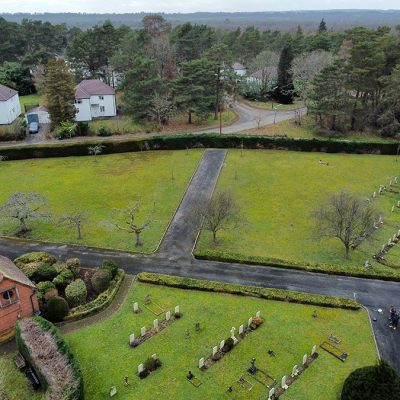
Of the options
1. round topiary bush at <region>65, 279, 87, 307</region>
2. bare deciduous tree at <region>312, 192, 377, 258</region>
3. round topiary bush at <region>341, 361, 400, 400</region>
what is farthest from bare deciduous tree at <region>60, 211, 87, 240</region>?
round topiary bush at <region>341, 361, 400, 400</region>

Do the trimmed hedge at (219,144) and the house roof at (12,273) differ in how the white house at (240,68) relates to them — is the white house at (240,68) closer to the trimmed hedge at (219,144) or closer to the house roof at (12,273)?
the trimmed hedge at (219,144)

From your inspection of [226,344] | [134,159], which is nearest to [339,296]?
[226,344]

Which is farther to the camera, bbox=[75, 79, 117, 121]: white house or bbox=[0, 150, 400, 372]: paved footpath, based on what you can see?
bbox=[75, 79, 117, 121]: white house

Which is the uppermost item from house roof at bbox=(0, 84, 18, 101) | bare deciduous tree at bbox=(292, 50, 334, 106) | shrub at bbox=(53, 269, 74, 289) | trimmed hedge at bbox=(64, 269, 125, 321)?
bare deciduous tree at bbox=(292, 50, 334, 106)

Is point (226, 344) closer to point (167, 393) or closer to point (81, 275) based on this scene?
point (167, 393)

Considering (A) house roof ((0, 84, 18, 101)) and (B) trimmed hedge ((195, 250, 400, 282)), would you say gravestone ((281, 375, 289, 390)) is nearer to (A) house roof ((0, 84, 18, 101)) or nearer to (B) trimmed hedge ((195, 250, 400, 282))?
(B) trimmed hedge ((195, 250, 400, 282))

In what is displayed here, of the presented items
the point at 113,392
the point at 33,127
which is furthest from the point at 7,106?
the point at 113,392

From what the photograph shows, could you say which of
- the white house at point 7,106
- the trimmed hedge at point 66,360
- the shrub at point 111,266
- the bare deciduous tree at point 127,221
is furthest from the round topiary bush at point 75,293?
the white house at point 7,106
